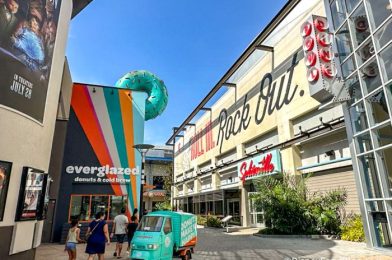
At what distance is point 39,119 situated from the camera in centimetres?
981

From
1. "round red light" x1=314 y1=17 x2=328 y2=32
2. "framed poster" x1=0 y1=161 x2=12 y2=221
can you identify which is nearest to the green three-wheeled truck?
"framed poster" x1=0 y1=161 x2=12 y2=221

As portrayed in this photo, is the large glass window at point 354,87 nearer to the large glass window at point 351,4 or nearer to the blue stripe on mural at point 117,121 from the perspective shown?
the large glass window at point 351,4

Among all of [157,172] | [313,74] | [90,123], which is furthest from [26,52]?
[157,172]

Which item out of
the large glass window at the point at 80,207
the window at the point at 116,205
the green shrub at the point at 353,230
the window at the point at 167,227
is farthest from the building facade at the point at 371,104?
the large glass window at the point at 80,207

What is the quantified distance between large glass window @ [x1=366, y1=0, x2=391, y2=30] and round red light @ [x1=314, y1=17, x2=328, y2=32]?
10.0 feet

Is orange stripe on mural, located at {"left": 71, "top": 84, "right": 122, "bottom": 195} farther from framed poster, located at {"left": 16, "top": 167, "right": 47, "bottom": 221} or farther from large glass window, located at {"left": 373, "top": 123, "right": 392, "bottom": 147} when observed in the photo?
large glass window, located at {"left": 373, "top": 123, "right": 392, "bottom": 147}

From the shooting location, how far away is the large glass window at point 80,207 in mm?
16312

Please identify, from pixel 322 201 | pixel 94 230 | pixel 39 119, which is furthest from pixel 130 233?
pixel 322 201

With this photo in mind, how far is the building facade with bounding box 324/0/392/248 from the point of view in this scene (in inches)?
425

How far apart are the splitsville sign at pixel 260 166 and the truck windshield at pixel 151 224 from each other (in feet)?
39.9

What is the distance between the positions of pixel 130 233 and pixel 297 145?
39.6 feet

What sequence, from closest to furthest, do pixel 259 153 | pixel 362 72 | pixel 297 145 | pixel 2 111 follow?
pixel 2 111, pixel 362 72, pixel 297 145, pixel 259 153

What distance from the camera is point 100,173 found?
56.4ft

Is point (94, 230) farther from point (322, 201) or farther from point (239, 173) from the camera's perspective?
point (239, 173)
